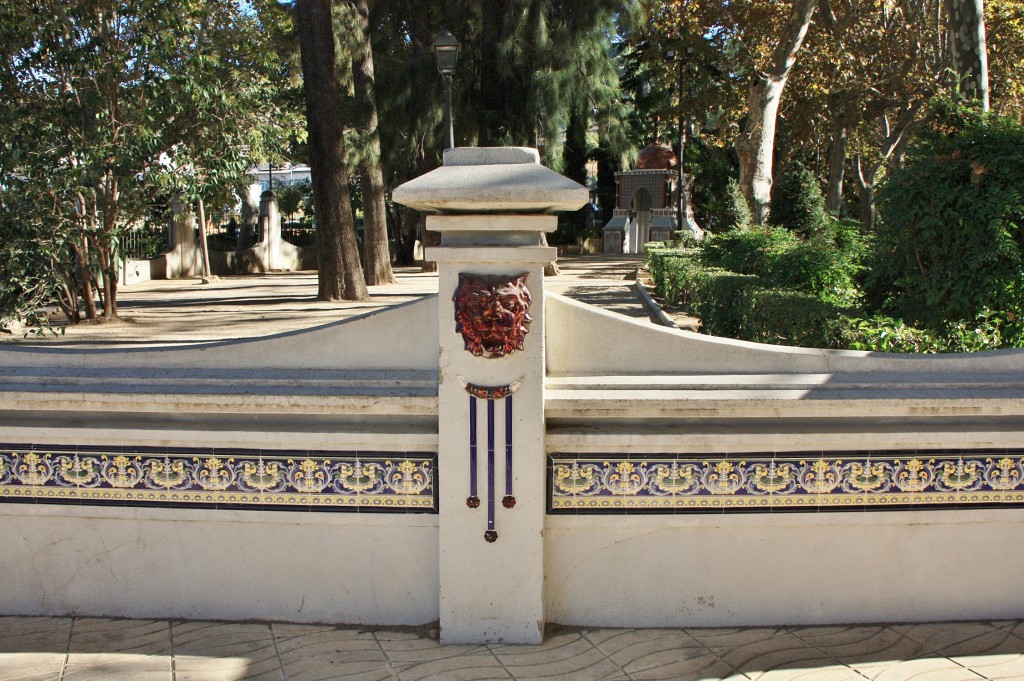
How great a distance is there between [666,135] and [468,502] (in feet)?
147

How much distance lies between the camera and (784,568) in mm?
3602

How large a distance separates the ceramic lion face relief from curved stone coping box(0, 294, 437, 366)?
31cm

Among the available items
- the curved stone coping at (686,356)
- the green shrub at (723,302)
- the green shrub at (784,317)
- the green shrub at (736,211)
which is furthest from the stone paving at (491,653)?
the green shrub at (736,211)

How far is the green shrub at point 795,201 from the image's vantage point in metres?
21.0

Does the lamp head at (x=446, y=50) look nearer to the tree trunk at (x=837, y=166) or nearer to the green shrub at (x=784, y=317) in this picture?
the green shrub at (x=784, y=317)

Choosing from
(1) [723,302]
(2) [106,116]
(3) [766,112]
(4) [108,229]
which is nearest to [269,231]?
(3) [766,112]

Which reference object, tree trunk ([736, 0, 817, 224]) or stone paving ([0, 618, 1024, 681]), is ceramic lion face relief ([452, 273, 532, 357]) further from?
tree trunk ([736, 0, 817, 224])

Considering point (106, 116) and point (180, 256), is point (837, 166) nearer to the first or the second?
point (180, 256)

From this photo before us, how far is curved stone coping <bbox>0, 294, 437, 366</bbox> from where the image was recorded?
364cm

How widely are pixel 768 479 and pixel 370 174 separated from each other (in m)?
17.7

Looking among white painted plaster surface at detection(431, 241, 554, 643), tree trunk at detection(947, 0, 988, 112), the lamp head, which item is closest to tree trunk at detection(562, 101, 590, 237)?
the lamp head

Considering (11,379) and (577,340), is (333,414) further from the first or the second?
(11,379)

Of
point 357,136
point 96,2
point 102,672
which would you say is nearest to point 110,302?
point 96,2

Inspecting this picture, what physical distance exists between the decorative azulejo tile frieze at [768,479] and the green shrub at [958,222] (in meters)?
2.48
